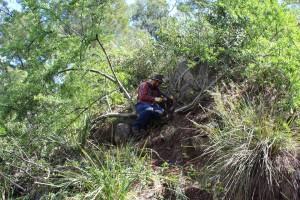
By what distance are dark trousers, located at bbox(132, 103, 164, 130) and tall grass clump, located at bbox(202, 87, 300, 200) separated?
7.32 ft

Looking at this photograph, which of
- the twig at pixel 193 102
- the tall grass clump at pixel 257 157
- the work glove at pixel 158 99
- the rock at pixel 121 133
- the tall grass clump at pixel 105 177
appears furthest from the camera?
the rock at pixel 121 133

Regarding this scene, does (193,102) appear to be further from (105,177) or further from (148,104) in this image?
(105,177)

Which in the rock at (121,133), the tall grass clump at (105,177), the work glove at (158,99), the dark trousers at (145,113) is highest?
the work glove at (158,99)

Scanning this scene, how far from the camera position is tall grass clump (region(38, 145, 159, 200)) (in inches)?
264

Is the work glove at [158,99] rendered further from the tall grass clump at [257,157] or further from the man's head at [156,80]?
the tall grass clump at [257,157]

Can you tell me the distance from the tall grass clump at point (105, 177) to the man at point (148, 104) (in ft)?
3.94

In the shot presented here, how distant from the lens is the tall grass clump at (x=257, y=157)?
5.95 meters

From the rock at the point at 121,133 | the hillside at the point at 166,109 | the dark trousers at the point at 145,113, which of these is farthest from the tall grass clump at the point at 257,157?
the rock at the point at 121,133

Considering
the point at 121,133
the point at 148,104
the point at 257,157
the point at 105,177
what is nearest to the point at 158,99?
the point at 148,104

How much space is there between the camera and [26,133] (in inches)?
335

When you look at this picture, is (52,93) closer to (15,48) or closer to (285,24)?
(15,48)

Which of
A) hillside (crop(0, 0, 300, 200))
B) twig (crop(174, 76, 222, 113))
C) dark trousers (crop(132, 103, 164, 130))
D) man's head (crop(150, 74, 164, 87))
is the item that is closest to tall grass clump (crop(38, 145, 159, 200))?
hillside (crop(0, 0, 300, 200))

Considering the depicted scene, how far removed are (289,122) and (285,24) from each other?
4.41 ft

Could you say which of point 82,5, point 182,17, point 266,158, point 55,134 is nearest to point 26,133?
point 55,134
